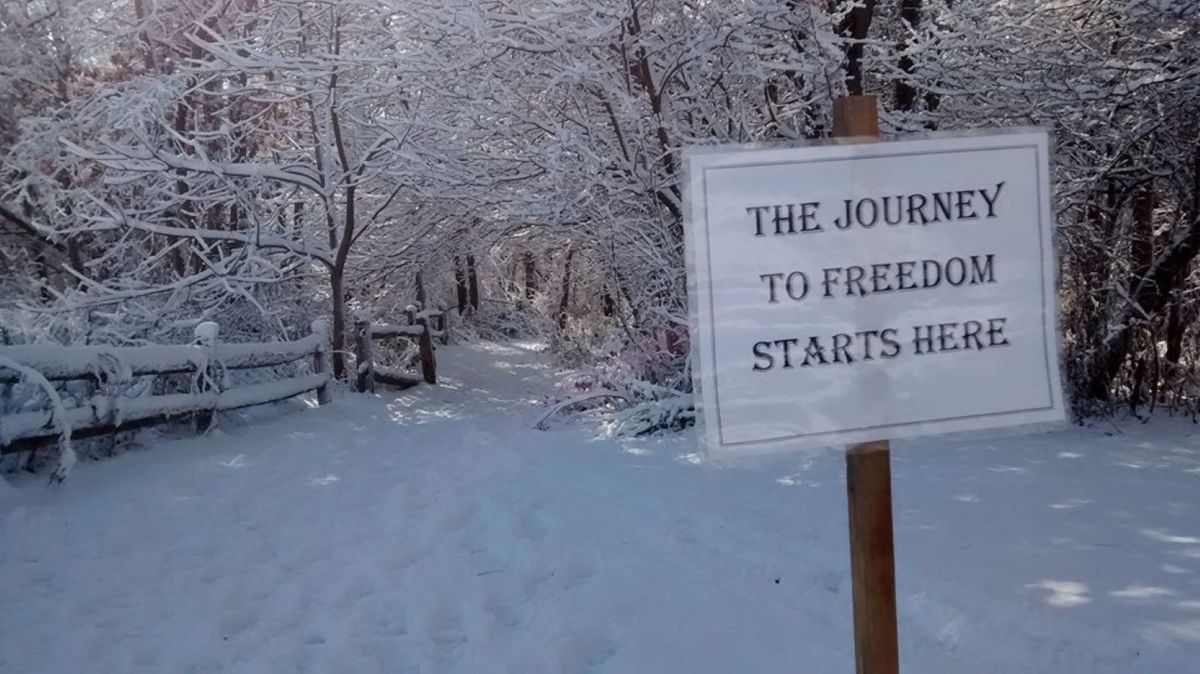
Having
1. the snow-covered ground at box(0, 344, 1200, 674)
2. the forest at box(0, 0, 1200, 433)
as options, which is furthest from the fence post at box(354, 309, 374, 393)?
the snow-covered ground at box(0, 344, 1200, 674)

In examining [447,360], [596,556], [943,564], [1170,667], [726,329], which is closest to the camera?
[726,329]

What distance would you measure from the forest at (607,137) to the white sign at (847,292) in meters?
2.84

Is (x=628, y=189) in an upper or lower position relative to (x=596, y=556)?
upper

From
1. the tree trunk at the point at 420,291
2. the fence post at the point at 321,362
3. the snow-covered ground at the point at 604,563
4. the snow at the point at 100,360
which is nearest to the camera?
the snow-covered ground at the point at 604,563

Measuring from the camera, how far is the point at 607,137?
891cm


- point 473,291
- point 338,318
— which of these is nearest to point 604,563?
point 338,318

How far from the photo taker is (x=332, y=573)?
A: 15.6 ft

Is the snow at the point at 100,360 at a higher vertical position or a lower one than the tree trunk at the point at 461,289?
lower

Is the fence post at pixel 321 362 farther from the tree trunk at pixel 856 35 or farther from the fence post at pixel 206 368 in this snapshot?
the tree trunk at pixel 856 35

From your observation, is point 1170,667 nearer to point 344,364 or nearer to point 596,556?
point 596,556

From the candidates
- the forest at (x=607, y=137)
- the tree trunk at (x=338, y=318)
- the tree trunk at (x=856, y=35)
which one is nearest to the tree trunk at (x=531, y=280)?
the tree trunk at (x=338, y=318)

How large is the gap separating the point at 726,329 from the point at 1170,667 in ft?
6.84

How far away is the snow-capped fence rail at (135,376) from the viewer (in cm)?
611

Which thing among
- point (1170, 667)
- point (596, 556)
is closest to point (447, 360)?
point (596, 556)
